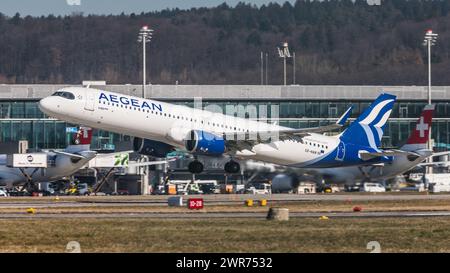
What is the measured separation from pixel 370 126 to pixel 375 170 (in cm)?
1925

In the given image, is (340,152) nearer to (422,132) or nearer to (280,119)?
(422,132)

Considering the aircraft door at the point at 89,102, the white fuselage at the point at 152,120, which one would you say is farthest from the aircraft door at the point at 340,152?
the aircraft door at the point at 89,102

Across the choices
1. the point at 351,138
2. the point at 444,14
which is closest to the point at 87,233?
the point at 351,138

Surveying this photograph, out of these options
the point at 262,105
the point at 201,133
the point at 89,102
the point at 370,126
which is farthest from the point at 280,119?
the point at 89,102

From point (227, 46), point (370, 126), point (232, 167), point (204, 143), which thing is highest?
point (227, 46)

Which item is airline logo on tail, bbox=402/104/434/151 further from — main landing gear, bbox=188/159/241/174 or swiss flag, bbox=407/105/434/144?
main landing gear, bbox=188/159/241/174

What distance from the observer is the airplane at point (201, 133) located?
67.1m

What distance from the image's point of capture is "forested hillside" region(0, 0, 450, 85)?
147 m

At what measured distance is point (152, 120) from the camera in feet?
226

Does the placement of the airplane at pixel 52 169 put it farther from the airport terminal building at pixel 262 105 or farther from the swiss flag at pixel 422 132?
the swiss flag at pixel 422 132

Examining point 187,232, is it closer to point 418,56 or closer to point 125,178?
point 125,178

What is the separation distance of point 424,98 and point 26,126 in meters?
51.1

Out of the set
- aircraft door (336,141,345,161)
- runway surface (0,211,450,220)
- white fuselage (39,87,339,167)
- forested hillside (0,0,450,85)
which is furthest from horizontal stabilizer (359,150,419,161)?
→ forested hillside (0,0,450,85)

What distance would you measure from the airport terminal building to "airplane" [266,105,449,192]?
42268 millimetres
